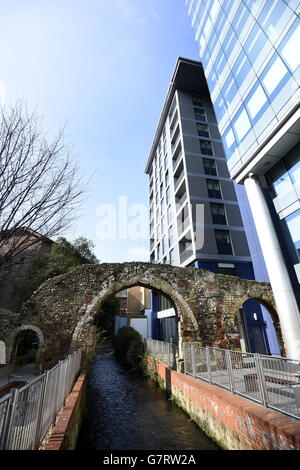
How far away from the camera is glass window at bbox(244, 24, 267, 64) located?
10576mm

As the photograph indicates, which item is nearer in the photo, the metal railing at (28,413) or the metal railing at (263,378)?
the metal railing at (28,413)

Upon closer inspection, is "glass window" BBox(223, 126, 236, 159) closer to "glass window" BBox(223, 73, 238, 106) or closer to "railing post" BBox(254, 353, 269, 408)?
"glass window" BBox(223, 73, 238, 106)

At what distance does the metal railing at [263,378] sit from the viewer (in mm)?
3879

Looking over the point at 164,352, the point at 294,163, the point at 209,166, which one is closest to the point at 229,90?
the point at 294,163

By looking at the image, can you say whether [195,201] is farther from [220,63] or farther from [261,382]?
[261,382]

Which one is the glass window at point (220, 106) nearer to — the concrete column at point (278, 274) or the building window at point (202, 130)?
the concrete column at point (278, 274)

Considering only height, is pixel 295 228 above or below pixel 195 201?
below

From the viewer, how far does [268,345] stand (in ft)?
45.3

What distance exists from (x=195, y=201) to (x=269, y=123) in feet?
32.9

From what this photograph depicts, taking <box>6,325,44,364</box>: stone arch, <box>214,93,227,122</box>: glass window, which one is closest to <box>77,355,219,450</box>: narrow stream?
<box>6,325,44,364</box>: stone arch

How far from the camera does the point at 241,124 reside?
473 inches

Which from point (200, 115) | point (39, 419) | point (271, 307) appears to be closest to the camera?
point (39, 419)

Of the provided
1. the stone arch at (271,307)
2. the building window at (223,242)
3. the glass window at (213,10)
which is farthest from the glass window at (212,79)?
the stone arch at (271,307)

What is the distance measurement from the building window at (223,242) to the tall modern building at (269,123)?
711 centimetres
